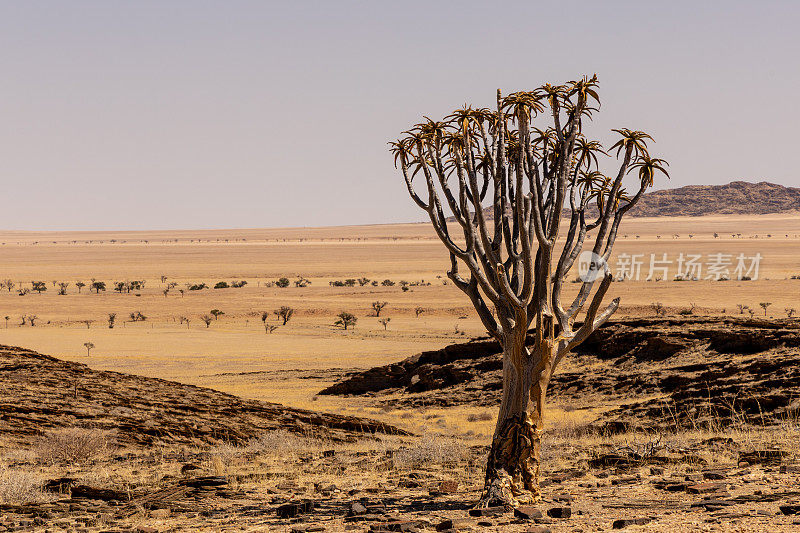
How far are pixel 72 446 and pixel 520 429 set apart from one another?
8.28 meters

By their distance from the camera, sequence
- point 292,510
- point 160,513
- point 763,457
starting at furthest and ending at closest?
point 763,457 → point 160,513 → point 292,510

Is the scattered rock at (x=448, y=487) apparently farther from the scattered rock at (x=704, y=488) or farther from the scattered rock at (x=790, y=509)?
the scattered rock at (x=790, y=509)

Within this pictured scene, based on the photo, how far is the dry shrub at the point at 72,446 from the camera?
12.9m

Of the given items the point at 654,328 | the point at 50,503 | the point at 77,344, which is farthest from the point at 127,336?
the point at 50,503

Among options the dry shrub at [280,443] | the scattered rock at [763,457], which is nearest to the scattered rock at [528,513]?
the scattered rock at [763,457]

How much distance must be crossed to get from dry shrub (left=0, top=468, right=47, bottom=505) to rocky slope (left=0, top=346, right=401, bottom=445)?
3832mm

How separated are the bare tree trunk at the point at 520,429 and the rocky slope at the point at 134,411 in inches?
302

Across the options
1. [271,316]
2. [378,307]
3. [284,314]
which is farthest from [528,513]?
[378,307]

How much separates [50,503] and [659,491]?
755cm

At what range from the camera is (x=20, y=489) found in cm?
980

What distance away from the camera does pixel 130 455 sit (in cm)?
1352

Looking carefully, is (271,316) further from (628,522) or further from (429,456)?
(628,522)

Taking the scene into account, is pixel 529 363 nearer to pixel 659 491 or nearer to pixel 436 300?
pixel 659 491

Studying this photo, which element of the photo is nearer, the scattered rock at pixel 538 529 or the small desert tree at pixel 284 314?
the scattered rock at pixel 538 529
